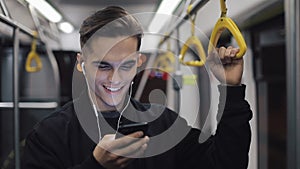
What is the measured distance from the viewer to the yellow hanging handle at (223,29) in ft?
2.06

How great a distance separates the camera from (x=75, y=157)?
69 cm

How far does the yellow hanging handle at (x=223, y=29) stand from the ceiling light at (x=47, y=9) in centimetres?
43

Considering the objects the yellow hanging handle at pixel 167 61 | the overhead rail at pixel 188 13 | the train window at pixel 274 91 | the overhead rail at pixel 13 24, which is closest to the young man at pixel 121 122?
the overhead rail at pixel 188 13

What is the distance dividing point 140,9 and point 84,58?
0.62 feet

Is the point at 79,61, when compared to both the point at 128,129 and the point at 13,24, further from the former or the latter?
the point at 13,24

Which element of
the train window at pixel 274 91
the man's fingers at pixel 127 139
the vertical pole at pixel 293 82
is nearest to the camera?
the man's fingers at pixel 127 139

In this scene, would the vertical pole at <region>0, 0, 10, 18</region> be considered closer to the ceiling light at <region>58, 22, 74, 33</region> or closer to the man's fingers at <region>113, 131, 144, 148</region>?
the ceiling light at <region>58, 22, 74, 33</region>

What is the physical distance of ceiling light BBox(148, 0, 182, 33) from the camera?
2.49 ft

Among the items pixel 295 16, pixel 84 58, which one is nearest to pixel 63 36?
pixel 84 58

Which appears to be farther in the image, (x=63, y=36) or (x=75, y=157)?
(x=63, y=36)

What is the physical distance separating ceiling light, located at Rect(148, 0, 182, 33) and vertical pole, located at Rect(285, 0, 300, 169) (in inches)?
11.2

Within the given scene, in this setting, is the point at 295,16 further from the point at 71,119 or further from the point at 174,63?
the point at 174,63

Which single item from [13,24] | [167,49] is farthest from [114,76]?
[167,49]

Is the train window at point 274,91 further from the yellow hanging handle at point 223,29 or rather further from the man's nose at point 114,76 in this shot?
the man's nose at point 114,76
